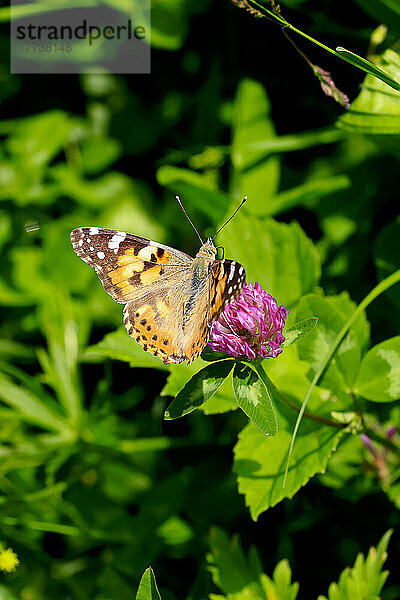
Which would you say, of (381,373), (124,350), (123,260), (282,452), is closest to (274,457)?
(282,452)

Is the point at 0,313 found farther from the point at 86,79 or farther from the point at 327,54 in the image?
the point at 327,54

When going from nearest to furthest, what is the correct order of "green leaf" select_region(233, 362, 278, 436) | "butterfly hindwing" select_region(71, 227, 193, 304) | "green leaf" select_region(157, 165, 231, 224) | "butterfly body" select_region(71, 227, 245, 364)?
"green leaf" select_region(233, 362, 278, 436) < "butterfly body" select_region(71, 227, 245, 364) < "butterfly hindwing" select_region(71, 227, 193, 304) < "green leaf" select_region(157, 165, 231, 224)

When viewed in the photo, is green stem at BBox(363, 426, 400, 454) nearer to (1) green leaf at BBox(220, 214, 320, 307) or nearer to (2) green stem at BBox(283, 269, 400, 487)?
(2) green stem at BBox(283, 269, 400, 487)

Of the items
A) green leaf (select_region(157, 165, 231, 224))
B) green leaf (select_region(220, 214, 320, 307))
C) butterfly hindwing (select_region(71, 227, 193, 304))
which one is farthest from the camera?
green leaf (select_region(157, 165, 231, 224))

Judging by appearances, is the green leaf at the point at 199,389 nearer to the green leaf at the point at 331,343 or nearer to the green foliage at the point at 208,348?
the green foliage at the point at 208,348

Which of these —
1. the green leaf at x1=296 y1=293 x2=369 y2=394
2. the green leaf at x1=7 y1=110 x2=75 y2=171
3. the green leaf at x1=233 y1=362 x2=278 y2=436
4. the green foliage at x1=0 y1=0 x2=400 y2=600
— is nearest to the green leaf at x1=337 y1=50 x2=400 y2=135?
the green foliage at x1=0 y1=0 x2=400 y2=600

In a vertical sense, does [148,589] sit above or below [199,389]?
below

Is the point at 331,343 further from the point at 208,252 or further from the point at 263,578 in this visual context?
the point at 263,578
